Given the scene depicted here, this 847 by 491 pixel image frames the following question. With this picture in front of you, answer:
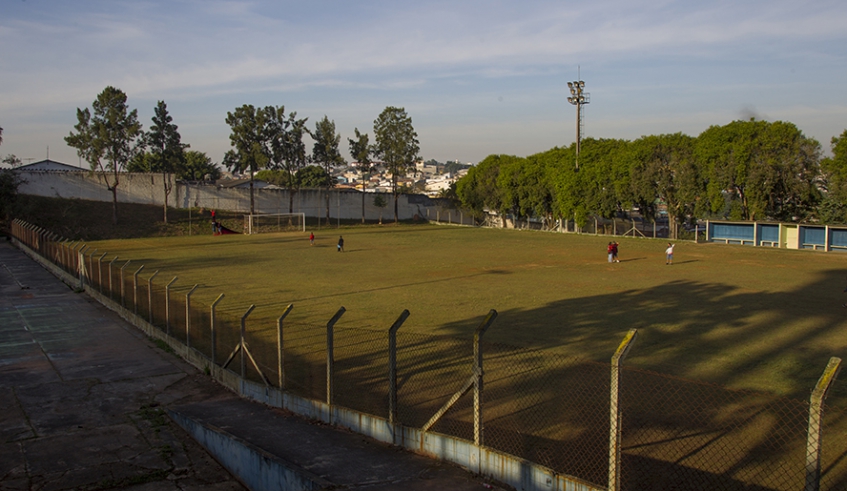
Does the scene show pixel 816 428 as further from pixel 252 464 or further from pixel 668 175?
pixel 668 175

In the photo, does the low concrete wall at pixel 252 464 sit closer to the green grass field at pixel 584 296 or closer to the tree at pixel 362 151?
the green grass field at pixel 584 296

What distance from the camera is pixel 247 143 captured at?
69.0 metres

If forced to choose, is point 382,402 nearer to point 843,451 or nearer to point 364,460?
point 364,460

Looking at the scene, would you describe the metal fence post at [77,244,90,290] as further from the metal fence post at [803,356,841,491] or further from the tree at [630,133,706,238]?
the tree at [630,133,706,238]

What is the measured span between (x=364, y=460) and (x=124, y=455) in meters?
3.47

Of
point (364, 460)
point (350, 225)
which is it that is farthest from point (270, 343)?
point (350, 225)

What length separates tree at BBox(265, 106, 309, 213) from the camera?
70.6m

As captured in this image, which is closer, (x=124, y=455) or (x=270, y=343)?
(x=124, y=455)

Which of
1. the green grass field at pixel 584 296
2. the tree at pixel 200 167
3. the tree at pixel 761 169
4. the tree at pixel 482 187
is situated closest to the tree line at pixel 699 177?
the tree at pixel 761 169

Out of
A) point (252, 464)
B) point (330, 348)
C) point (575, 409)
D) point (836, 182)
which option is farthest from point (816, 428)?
point (836, 182)

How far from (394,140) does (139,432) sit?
72.6m

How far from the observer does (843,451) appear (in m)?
7.50

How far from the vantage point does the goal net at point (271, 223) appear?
63312 mm

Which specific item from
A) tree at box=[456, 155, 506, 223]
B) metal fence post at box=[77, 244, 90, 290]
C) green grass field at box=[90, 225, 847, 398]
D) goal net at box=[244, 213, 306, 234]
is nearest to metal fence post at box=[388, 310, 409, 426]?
green grass field at box=[90, 225, 847, 398]
